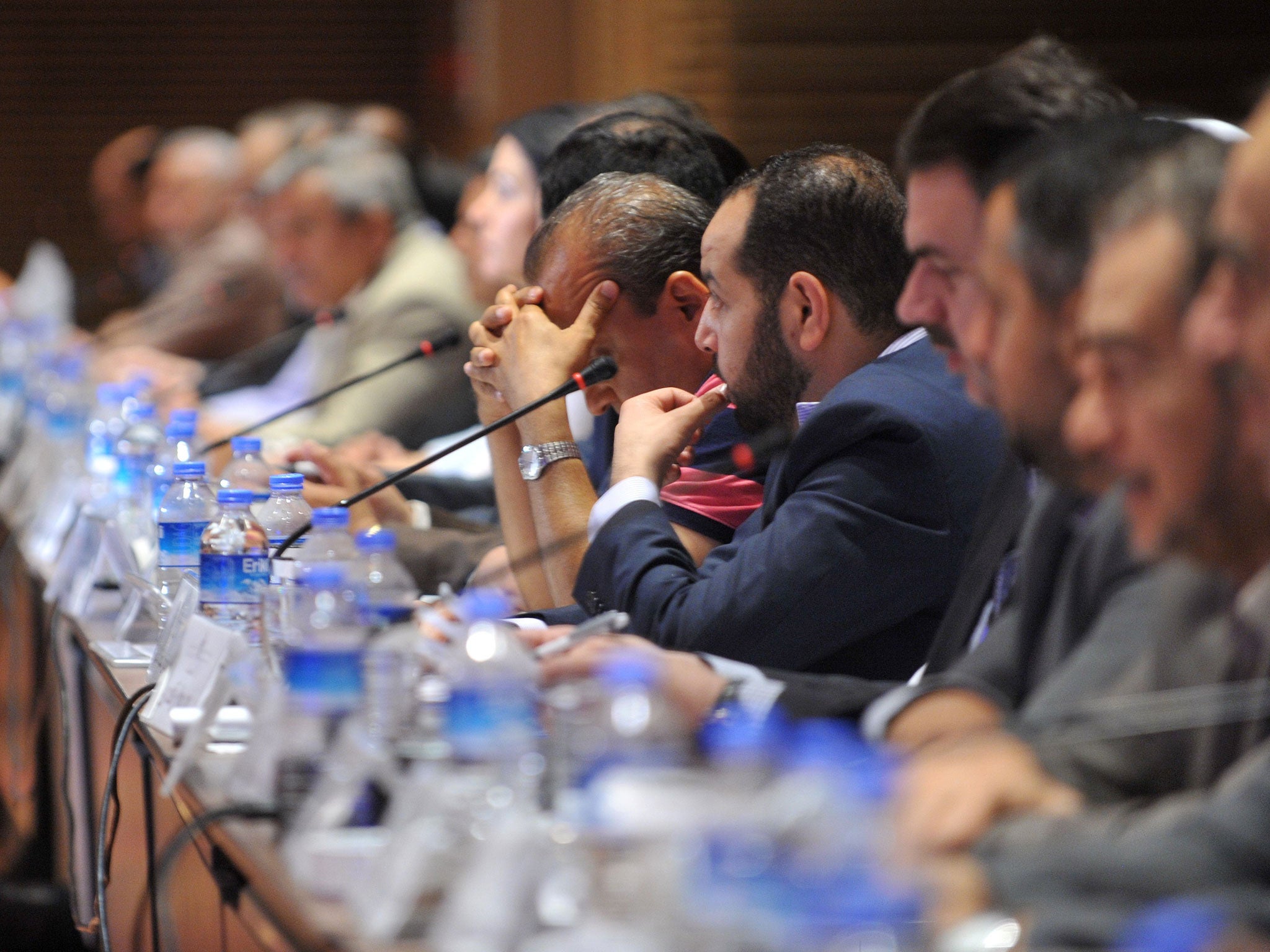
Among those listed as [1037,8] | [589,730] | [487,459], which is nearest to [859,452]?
[589,730]

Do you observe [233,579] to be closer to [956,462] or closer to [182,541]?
[182,541]

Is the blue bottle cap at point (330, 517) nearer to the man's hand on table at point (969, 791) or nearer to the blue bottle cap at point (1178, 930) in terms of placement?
the man's hand on table at point (969, 791)

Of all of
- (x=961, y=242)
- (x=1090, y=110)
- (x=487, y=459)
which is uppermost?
(x=1090, y=110)

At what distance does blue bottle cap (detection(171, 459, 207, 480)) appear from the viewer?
223 centimetres

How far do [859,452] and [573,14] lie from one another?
4134mm

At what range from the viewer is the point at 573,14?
559 cm

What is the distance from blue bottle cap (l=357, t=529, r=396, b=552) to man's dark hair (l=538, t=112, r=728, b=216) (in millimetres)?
956

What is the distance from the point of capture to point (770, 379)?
1969mm

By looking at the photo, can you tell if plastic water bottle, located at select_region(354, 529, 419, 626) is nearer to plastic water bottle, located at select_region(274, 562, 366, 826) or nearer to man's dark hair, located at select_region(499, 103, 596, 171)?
plastic water bottle, located at select_region(274, 562, 366, 826)

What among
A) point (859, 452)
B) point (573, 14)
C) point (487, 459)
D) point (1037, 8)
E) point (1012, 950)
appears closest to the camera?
point (1012, 950)

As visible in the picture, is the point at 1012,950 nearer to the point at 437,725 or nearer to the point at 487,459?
the point at 437,725

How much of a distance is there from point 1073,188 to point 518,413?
963 millimetres

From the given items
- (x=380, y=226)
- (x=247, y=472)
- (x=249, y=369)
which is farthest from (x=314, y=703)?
(x=249, y=369)

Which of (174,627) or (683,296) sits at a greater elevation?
(683,296)
